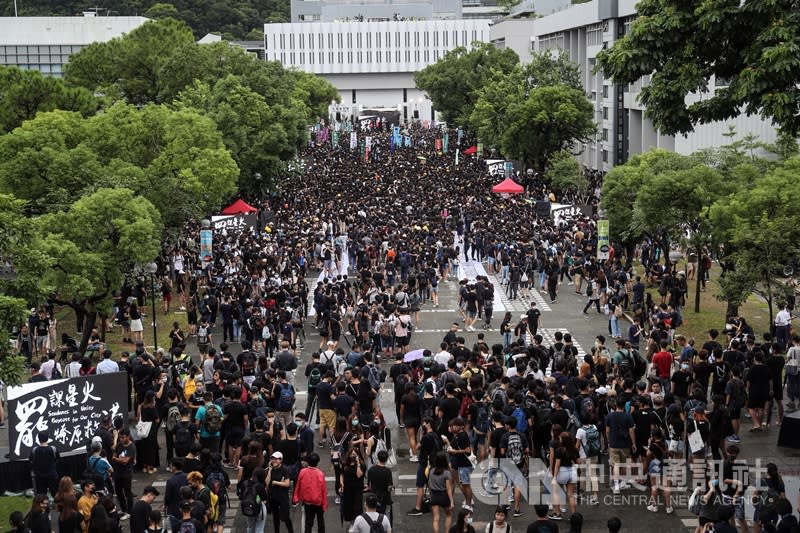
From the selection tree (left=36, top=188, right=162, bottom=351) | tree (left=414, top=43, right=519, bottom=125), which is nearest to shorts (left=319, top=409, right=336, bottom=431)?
tree (left=36, top=188, right=162, bottom=351)

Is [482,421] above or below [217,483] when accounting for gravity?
above

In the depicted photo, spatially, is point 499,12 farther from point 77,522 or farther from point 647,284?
point 77,522

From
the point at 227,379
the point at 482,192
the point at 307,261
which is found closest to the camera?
the point at 227,379

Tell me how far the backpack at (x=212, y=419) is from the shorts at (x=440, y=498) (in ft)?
12.9

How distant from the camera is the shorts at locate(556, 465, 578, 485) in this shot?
547 inches

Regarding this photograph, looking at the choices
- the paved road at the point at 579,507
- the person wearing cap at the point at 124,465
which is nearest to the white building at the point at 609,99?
the paved road at the point at 579,507

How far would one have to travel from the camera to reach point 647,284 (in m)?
33.8

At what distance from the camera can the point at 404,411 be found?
1658cm

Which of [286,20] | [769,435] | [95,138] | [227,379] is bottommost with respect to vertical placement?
[769,435]

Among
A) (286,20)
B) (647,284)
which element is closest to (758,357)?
(647,284)

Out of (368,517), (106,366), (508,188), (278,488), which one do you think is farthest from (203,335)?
(508,188)

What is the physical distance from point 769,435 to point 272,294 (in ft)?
45.1

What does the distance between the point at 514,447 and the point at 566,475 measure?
82 cm

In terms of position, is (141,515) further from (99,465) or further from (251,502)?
(99,465)
